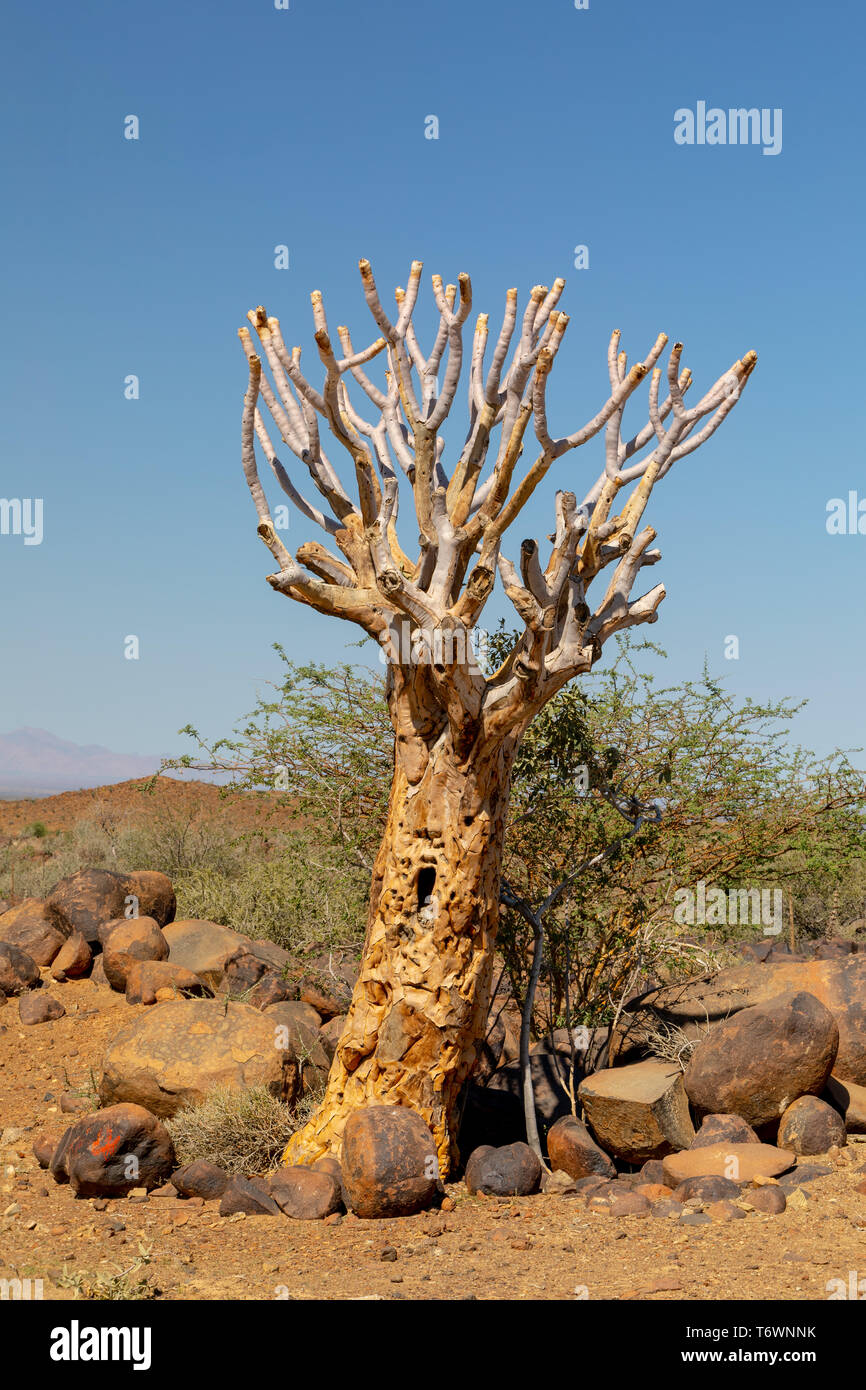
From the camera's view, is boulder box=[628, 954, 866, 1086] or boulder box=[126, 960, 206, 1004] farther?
boulder box=[126, 960, 206, 1004]

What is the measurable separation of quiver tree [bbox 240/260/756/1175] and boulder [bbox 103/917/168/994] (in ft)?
14.5

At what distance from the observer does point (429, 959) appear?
6930 millimetres

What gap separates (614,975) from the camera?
916cm

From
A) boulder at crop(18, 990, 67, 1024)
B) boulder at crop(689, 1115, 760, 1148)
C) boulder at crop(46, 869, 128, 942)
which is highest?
boulder at crop(46, 869, 128, 942)

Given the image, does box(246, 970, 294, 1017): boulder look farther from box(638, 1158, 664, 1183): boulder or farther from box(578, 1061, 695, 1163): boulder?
box(638, 1158, 664, 1183): boulder

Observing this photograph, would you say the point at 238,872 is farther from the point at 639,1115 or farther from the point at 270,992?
the point at 639,1115

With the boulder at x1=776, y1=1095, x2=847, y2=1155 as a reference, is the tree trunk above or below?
above

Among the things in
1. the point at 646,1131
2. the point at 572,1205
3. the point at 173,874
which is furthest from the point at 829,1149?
the point at 173,874

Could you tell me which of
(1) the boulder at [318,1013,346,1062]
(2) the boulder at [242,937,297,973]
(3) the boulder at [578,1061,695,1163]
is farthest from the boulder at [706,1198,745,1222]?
(2) the boulder at [242,937,297,973]

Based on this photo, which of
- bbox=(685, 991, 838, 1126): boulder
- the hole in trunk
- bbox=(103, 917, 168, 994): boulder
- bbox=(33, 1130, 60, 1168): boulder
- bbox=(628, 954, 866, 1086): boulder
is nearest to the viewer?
the hole in trunk

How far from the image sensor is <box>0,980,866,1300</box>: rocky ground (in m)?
5.13

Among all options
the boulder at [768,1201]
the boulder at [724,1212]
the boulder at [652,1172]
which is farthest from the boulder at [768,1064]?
the boulder at [724,1212]

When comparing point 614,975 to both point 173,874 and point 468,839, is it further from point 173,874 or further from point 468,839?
point 173,874
